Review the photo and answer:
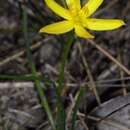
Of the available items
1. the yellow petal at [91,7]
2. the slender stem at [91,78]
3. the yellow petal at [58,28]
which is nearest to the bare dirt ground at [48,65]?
the slender stem at [91,78]

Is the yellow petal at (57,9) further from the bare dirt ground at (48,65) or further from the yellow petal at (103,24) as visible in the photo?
the bare dirt ground at (48,65)

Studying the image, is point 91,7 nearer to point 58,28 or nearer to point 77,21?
point 77,21

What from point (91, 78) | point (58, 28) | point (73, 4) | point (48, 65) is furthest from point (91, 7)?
point (48, 65)

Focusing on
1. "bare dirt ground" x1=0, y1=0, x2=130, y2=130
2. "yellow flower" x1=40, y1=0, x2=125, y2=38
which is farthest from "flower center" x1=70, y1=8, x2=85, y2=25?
"bare dirt ground" x1=0, y1=0, x2=130, y2=130

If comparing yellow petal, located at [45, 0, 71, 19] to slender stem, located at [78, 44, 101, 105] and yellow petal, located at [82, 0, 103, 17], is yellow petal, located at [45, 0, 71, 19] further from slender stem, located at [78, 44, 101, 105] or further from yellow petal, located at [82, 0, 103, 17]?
slender stem, located at [78, 44, 101, 105]

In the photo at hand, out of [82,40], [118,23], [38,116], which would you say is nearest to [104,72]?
[82,40]
